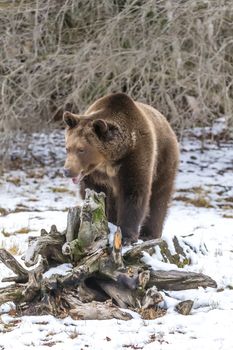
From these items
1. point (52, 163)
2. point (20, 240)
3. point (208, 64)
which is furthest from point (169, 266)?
point (52, 163)

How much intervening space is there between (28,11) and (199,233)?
5421 mm

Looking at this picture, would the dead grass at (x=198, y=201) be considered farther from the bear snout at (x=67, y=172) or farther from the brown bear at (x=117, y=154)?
the bear snout at (x=67, y=172)

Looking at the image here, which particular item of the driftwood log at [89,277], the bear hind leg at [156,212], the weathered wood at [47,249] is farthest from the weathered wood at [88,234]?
the bear hind leg at [156,212]

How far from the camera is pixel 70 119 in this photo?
230 inches

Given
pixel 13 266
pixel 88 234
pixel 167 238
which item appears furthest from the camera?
pixel 167 238

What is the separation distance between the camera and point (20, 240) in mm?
7781

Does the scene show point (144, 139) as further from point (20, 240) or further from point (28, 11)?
point (28, 11)

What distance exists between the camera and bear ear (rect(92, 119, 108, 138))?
5797 mm

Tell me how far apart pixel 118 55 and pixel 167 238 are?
18.0 feet

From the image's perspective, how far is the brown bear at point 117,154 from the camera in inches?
231

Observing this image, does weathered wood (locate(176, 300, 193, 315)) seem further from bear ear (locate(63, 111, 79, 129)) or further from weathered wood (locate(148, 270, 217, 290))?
bear ear (locate(63, 111, 79, 129))

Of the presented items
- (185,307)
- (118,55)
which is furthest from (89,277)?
(118,55)

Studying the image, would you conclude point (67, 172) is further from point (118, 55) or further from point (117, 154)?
point (118, 55)

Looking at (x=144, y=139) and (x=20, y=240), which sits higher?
(x=144, y=139)
